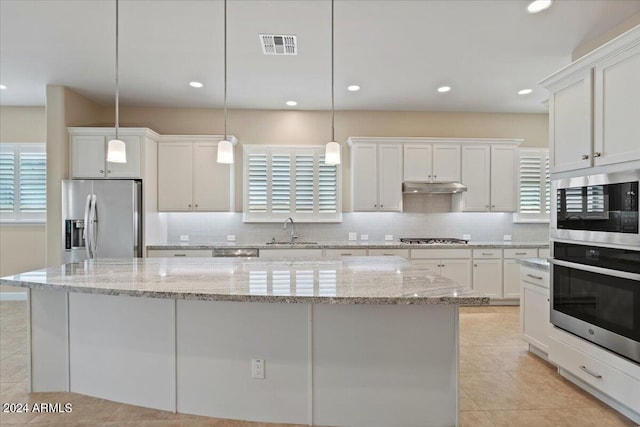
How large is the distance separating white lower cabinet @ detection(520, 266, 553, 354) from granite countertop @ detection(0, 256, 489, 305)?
1.34 m

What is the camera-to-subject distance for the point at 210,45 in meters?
3.37

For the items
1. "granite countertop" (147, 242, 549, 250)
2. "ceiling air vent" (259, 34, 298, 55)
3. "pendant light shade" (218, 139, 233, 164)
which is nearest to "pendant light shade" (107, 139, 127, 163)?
"pendant light shade" (218, 139, 233, 164)

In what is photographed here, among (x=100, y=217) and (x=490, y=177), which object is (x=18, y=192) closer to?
(x=100, y=217)

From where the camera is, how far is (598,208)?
8.00 feet

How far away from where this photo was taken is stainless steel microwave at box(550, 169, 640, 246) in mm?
2195

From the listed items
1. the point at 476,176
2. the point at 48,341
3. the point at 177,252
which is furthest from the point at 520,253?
the point at 48,341

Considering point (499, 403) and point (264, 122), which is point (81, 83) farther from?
point (499, 403)

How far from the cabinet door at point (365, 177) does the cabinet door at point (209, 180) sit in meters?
1.85

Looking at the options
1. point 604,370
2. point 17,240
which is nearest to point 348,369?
point 604,370

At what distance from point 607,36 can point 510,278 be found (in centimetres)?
313

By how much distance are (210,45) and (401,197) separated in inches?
127

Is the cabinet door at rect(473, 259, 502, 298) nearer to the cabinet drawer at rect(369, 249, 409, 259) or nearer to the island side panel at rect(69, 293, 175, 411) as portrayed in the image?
the cabinet drawer at rect(369, 249, 409, 259)

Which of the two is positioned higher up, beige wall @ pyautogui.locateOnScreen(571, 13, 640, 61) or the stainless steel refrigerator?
beige wall @ pyautogui.locateOnScreen(571, 13, 640, 61)

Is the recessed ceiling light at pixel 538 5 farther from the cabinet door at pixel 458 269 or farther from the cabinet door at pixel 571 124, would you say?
the cabinet door at pixel 458 269
